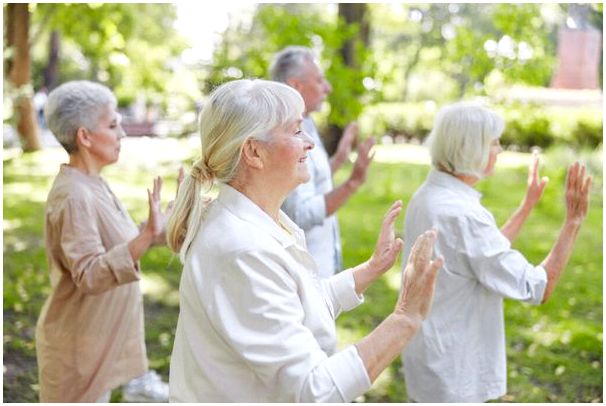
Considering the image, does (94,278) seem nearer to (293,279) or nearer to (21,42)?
(293,279)

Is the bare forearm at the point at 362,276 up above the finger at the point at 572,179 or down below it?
below

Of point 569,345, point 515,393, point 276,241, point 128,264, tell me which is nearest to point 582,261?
point 569,345

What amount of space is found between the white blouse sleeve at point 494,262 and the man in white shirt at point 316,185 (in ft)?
2.84

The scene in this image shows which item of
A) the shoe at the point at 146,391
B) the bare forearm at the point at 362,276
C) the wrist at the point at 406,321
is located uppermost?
the wrist at the point at 406,321

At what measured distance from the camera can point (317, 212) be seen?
3619mm

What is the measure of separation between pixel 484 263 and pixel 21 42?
13.7m

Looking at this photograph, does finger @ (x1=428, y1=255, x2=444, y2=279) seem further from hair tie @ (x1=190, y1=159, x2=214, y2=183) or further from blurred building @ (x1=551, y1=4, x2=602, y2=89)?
blurred building @ (x1=551, y1=4, x2=602, y2=89)

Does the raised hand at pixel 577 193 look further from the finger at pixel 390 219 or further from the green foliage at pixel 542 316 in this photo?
the green foliage at pixel 542 316

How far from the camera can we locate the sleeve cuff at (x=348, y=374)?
170cm

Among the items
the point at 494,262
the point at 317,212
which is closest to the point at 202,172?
the point at 494,262

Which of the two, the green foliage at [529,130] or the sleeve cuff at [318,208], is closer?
the sleeve cuff at [318,208]

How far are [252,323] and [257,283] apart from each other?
3.2 inches

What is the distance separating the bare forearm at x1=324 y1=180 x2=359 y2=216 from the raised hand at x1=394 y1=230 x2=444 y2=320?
1824mm

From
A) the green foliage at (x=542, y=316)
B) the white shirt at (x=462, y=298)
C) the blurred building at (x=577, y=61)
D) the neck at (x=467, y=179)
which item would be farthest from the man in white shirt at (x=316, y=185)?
the blurred building at (x=577, y=61)
